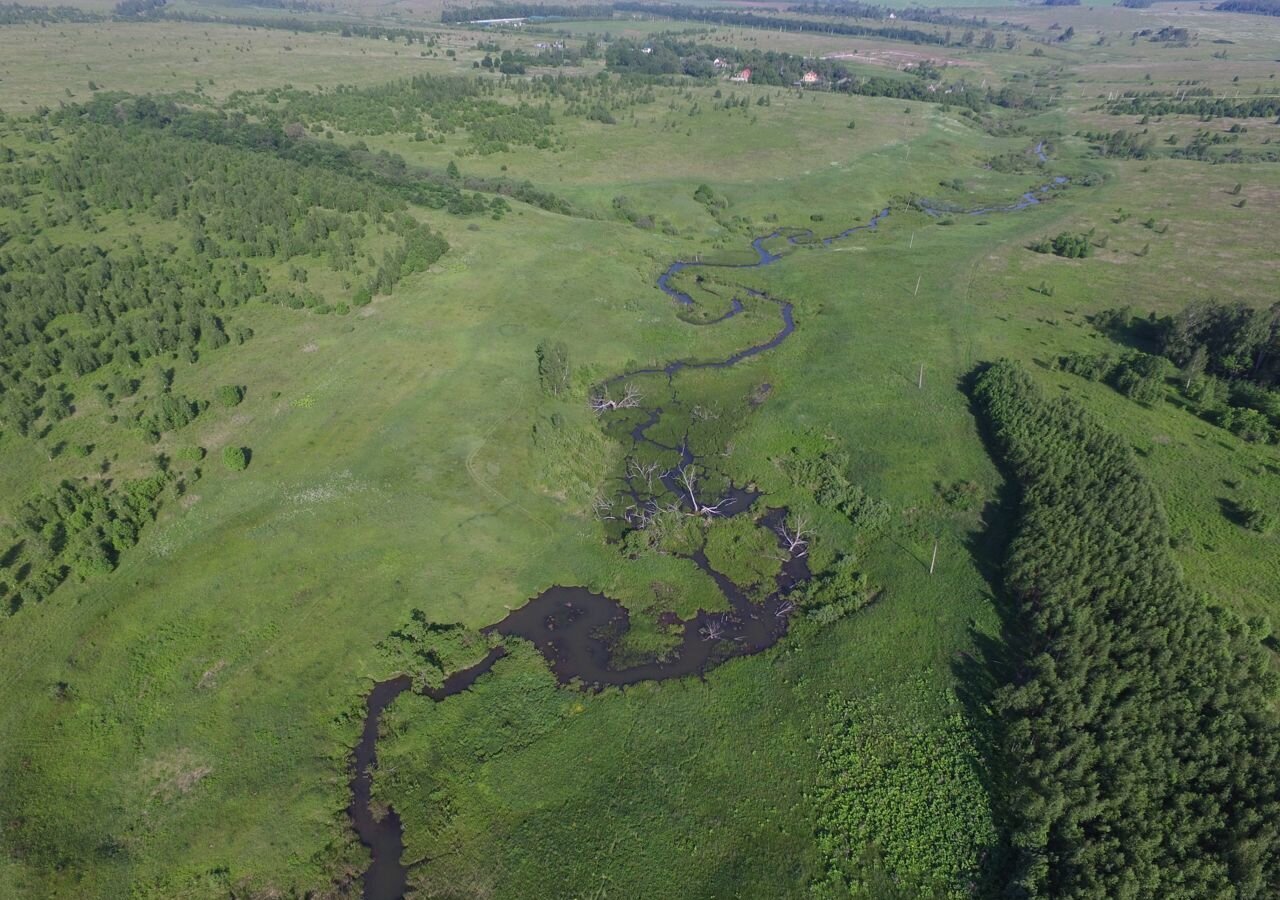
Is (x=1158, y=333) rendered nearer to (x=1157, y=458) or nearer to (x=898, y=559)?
(x=1157, y=458)

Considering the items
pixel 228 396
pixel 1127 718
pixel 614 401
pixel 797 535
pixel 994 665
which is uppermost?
pixel 228 396

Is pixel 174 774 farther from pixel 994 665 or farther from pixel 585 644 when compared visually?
pixel 994 665

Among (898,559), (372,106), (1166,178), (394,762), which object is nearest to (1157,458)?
(898,559)

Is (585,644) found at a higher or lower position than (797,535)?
lower

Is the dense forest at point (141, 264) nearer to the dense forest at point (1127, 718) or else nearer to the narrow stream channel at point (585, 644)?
the narrow stream channel at point (585, 644)

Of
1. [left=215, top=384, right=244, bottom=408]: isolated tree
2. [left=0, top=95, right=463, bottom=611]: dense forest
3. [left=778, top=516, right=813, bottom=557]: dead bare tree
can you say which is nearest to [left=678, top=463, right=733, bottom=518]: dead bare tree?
[left=778, top=516, right=813, bottom=557]: dead bare tree

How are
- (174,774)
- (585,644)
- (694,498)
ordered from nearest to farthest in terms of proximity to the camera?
A: (174,774) → (585,644) → (694,498)

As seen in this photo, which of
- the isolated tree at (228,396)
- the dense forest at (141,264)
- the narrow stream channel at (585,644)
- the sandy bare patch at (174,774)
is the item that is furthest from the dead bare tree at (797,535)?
the isolated tree at (228,396)

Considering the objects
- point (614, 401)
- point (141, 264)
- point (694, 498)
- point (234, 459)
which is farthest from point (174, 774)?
point (141, 264)

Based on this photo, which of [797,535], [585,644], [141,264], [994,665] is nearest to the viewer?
[994,665]
